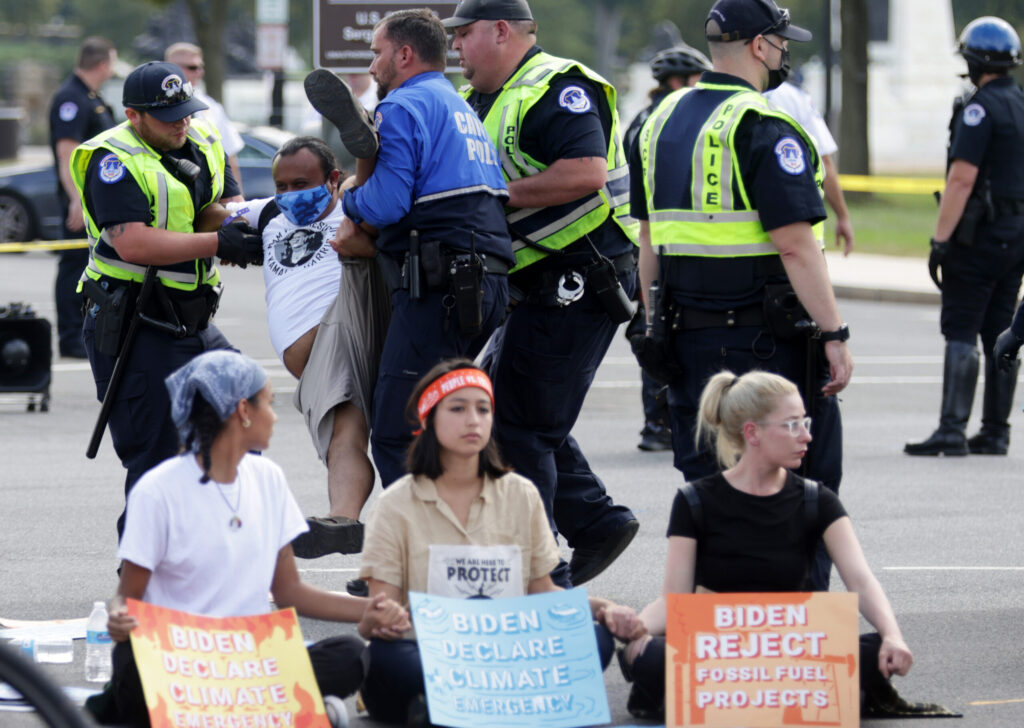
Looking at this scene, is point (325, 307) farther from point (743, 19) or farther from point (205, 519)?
point (205, 519)

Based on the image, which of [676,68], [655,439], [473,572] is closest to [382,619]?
[473,572]

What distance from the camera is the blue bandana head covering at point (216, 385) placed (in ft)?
15.2

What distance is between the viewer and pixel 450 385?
506cm

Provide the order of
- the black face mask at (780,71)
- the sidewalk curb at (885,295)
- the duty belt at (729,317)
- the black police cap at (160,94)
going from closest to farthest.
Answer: the duty belt at (729,317) → the black face mask at (780,71) → the black police cap at (160,94) → the sidewalk curb at (885,295)

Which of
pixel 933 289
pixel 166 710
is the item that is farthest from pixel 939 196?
pixel 933 289

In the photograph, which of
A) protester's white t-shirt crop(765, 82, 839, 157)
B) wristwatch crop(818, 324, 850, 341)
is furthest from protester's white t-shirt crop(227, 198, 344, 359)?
protester's white t-shirt crop(765, 82, 839, 157)

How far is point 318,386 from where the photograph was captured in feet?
21.3

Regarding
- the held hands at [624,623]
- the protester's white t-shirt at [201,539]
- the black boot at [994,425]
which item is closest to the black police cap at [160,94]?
the protester's white t-shirt at [201,539]

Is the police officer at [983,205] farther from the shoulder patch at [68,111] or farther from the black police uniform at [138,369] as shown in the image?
the shoulder patch at [68,111]

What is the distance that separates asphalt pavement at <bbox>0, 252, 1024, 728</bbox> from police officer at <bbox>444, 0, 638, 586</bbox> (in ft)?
2.55

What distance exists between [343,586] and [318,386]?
79 centimetres

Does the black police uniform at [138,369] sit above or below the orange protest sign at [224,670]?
above

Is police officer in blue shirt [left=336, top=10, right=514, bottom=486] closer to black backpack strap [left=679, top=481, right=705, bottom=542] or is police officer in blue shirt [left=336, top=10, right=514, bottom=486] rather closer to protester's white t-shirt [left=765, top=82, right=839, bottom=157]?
black backpack strap [left=679, top=481, right=705, bottom=542]

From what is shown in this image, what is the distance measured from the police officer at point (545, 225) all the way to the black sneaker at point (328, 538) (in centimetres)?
60
